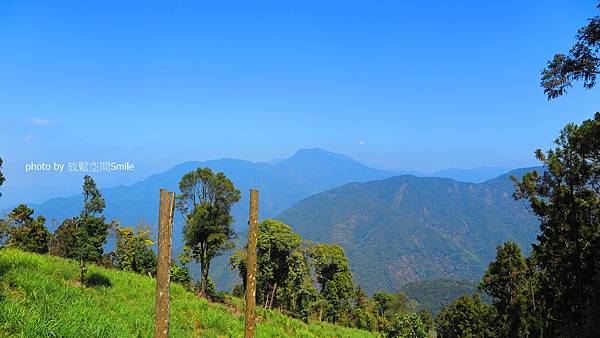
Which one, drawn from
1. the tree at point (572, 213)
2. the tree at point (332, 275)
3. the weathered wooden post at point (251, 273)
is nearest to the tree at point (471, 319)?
the tree at point (332, 275)

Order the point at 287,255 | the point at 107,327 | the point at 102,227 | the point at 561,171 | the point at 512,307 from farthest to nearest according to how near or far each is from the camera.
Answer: the point at 287,255 → the point at 512,307 → the point at 561,171 → the point at 102,227 → the point at 107,327

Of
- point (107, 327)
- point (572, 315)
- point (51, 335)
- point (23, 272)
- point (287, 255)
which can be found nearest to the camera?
point (51, 335)

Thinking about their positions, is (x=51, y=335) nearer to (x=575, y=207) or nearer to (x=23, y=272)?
(x=23, y=272)

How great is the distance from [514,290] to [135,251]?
4203 centimetres

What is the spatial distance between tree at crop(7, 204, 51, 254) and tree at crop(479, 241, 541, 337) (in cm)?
4909

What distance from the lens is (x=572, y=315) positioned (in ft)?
100

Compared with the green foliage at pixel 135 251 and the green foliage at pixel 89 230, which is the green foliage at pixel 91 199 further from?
the green foliage at pixel 135 251

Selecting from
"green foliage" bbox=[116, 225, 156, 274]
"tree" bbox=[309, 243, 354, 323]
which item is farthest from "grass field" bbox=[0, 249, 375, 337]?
"tree" bbox=[309, 243, 354, 323]

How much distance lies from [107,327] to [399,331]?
24741mm

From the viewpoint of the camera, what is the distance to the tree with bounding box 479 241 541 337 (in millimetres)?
41781

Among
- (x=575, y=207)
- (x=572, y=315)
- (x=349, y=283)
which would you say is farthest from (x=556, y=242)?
(x=349, y=283)

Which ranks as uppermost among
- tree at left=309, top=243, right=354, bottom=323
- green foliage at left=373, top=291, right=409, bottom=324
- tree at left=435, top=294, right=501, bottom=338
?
tree at left=309, top=243, right=354, bottom=323

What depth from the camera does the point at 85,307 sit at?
494 inches

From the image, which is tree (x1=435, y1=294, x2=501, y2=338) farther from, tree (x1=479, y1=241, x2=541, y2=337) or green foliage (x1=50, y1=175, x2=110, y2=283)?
green foliage (x1=50, y1=175, x2=110, y2=283)
